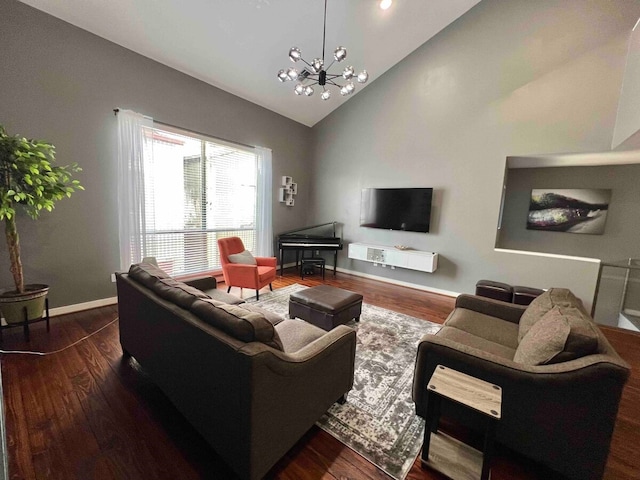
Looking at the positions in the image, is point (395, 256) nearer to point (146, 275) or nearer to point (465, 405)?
point (465, 405)

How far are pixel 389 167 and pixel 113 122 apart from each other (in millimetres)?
4207

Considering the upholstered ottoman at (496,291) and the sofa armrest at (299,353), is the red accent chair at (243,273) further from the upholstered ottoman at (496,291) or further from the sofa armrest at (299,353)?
the upholstered ottoman at (496,291)

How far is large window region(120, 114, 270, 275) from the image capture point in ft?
11.3

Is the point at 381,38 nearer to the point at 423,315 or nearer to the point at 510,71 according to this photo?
the point at 510,71

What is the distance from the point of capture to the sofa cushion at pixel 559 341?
1.27m

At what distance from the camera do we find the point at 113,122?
10.2 feet

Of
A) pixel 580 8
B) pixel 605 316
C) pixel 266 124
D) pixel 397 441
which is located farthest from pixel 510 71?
pixel 397 441

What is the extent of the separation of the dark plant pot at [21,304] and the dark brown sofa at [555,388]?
3.39 m

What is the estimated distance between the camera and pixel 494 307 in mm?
2350


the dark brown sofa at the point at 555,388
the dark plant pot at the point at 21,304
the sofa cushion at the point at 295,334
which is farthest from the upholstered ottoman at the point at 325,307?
the dark plant pot at the point at 21,304

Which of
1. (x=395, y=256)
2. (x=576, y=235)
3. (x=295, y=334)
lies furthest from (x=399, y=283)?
(x=295, y=334)

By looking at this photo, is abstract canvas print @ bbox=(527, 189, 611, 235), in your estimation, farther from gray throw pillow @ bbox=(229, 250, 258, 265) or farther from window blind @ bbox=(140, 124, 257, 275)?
window blind @ bbox=(140, 124, 257, 275)

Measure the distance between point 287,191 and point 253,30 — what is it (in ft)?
8.95

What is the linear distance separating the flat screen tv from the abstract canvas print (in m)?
1.71
